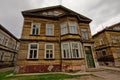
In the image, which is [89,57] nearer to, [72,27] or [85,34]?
[85,34]

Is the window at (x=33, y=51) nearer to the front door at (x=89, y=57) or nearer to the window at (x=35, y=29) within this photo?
the window at (x=35, y=29)

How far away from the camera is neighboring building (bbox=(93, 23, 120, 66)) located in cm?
1788

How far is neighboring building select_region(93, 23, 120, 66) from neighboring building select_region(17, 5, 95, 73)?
7.68 meters

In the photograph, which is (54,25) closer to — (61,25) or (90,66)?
(61,25)

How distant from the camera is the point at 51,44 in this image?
40.2 feet

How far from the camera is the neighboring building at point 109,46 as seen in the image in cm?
1788

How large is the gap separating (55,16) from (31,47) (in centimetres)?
620

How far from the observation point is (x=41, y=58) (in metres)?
11.3

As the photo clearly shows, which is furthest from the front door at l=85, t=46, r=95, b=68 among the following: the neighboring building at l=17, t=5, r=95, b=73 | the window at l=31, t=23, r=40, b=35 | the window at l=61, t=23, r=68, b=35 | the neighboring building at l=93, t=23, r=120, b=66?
the window at l=31, t=23, r=40, b=35

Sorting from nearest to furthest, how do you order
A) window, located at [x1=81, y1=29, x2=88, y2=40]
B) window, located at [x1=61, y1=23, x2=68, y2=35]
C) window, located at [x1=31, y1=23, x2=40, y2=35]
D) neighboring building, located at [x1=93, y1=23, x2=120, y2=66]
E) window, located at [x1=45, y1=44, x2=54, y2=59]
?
window, located at [x1=45, y1=44, x2=54, y2=59] < window, located at [x1=31, y1=23, x2=40, y2=35] < window, located at [x1=61, y1=23, x2=68, y2=35] < window, located at [x1=81, y1=29, x2=88, y2=40] < neighboring building, located at [x1=93, y1=23, x2=120, y2=66]

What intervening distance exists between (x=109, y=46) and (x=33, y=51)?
16.2 meters

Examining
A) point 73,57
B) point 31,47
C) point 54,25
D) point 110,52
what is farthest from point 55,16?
point 110,52

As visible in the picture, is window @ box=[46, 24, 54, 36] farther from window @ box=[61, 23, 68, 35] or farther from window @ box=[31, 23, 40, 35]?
window @ box=[61, 23, 68, 35]

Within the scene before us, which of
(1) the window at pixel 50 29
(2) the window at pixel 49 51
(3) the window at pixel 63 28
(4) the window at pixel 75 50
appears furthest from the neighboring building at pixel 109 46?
(2) the window at pixel 49 51
